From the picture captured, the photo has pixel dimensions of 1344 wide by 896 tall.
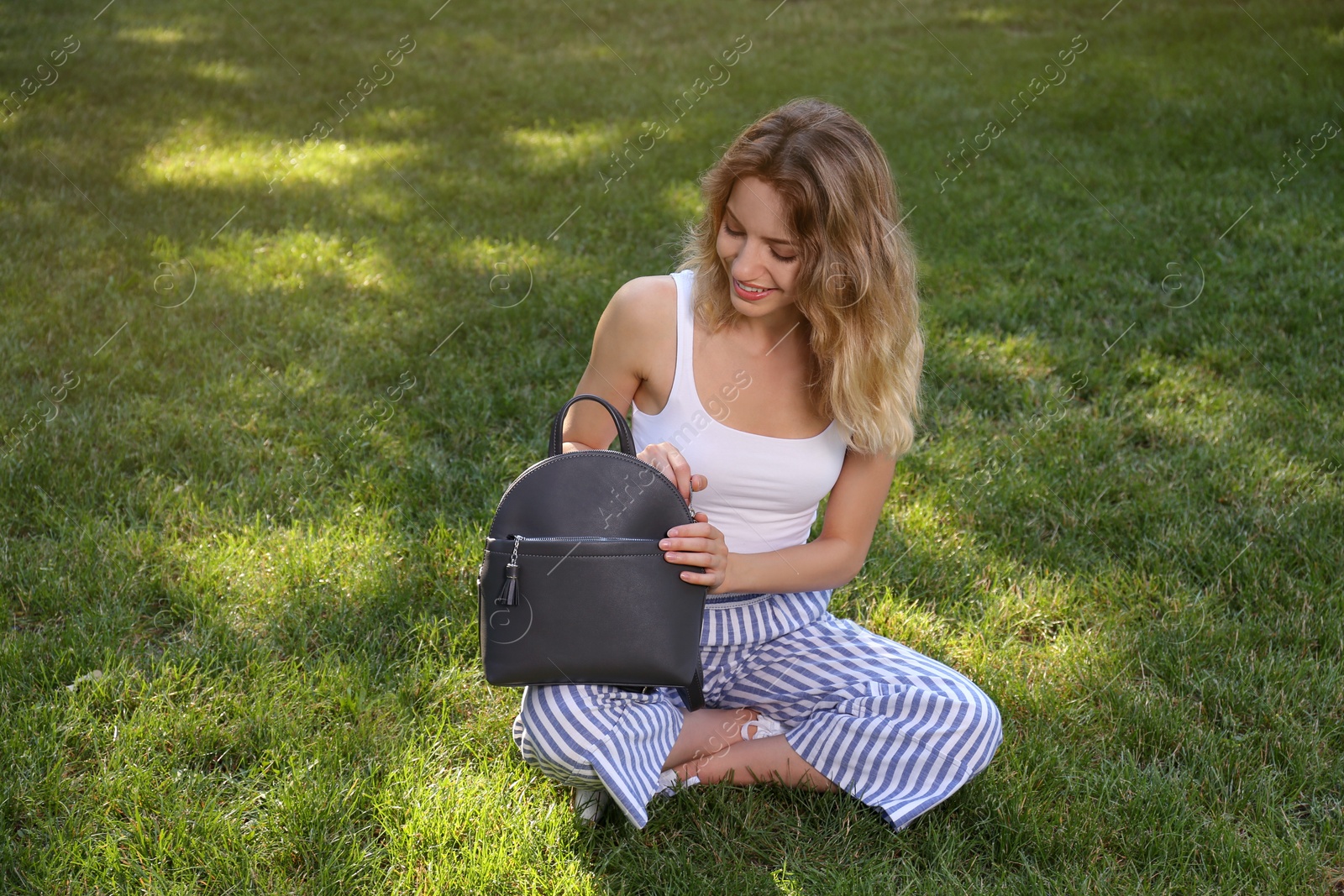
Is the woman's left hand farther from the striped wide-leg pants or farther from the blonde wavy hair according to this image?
the blonde wavy hair

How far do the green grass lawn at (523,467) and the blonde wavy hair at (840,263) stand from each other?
819 mm

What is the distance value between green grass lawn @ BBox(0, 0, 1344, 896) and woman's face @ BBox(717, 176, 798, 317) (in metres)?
1.09

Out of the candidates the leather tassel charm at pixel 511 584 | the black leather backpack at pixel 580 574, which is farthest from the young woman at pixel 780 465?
the leather tassel charm at pixel 511 584

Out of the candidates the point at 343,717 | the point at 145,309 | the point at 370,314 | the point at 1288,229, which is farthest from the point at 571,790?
the point at 1288,229

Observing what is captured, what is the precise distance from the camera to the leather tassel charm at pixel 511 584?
1.99 meters

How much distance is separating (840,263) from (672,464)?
0.55 meters

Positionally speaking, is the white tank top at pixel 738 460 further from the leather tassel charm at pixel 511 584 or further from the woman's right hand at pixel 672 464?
the leather tassel charm at pixel 511 584

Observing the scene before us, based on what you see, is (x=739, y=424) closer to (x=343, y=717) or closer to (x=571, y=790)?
(x=571, y=790)

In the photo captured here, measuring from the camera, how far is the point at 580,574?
2012mm

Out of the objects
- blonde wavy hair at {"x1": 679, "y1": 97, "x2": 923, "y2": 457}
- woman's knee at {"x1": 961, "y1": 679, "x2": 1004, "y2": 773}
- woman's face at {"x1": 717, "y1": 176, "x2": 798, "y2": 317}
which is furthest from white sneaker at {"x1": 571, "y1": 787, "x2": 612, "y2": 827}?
woman's face at {"x1": 717, "y1": 176, "x2": 798, "y2": 317}

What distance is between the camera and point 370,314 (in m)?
4.58

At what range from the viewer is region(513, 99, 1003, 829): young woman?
221cm

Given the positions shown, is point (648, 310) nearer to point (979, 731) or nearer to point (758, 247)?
point (758, 247)

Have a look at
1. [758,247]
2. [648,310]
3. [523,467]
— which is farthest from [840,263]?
[523,467]
